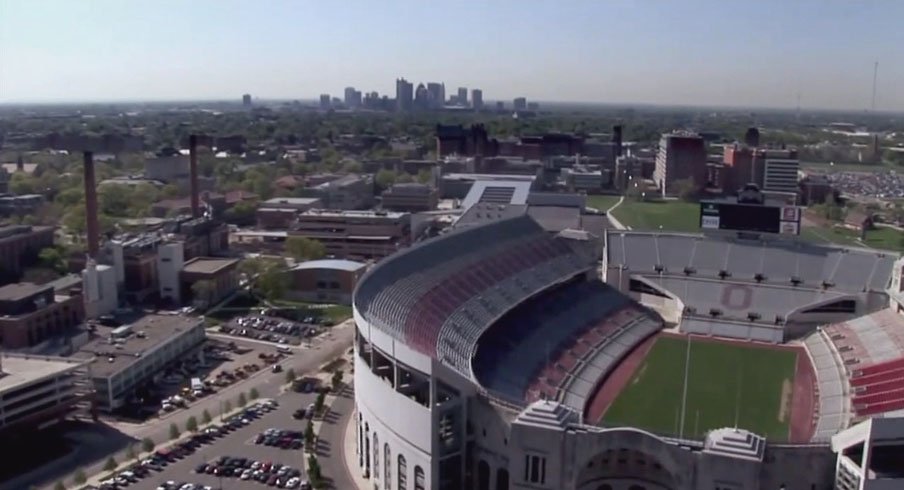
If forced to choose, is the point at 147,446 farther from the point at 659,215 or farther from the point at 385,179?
the point at 385,179

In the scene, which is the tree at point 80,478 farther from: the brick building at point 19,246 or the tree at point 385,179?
the tree at point 385,179

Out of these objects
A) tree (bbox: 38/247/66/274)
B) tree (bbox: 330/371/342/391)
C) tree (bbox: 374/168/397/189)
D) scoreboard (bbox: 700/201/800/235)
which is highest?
scoreboard (bbox: 700/201/800/235)

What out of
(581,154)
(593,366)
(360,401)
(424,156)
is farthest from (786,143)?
(360,401)

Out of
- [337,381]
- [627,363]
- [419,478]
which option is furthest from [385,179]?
[419,478]

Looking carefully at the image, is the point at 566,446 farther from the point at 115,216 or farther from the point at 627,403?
the point at 115,216

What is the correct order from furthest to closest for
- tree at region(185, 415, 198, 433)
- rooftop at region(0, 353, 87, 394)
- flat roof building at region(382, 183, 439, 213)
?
flat roof building at region(382, 183, 439, 213) < tree at region(185, 415, 198, 433) < rooftop at region(0, 353, 87, 394)

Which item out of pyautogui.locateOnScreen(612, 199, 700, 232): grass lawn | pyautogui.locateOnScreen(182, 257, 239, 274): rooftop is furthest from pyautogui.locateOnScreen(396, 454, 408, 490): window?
pyautogui.locateOnScreen(612, 199, 700, 232): grass lawn

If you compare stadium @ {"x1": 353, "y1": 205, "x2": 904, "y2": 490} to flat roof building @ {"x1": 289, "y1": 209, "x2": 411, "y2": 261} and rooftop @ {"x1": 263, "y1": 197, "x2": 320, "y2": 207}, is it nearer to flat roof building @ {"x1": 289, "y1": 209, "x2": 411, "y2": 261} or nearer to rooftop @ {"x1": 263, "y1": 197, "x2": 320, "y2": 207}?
flat roof building @ {"x1": 289, "y1": 209, "x2": 411, "y2": 261}
